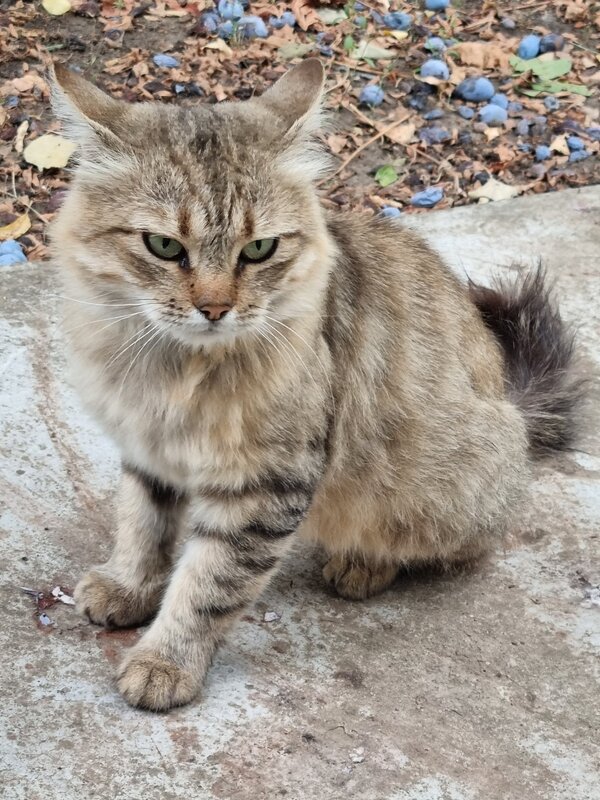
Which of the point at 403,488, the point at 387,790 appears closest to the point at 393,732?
the point at 387,790

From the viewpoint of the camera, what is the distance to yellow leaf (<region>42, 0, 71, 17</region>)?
20.3 ft

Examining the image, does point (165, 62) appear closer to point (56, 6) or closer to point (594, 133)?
point (56, 6)

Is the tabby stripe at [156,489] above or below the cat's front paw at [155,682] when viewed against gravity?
above

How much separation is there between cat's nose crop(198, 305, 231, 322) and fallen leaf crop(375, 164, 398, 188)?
3364mm

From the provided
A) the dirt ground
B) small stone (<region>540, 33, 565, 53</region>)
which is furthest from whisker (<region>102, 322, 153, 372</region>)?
small stone (<region>540, 33, 565, 53</region>)

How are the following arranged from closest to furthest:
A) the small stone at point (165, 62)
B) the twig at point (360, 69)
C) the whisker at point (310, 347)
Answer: the whisker at point (310, 347) < the small stone at point (165, 62) < the twig at point (360, 69)

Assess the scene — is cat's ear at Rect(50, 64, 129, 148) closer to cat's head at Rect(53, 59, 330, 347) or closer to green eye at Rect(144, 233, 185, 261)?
cat's head at Rect(53, 59, 330, 347)

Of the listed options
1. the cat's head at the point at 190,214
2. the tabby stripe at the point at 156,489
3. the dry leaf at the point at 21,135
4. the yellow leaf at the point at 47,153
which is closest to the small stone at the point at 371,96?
the yellow leaf at the point at 47,153

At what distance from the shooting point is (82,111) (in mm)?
2551

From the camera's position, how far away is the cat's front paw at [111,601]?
3.11 metres

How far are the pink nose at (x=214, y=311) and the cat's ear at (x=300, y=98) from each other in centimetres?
52

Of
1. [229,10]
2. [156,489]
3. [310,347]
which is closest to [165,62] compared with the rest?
[229,10]

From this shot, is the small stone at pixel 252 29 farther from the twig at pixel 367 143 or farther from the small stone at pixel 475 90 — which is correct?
the small stone at pixel 475 90

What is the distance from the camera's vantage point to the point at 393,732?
2811mm
